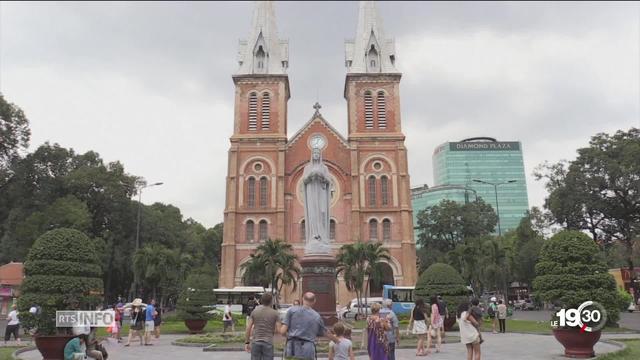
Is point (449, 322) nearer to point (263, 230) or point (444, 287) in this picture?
point (444, 287)

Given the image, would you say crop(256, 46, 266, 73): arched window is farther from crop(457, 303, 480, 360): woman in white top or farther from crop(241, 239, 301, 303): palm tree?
crop(457, 303, 480, 360): woman in white top

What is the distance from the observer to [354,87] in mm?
48062

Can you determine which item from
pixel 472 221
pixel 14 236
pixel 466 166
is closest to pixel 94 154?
pixel 14 236

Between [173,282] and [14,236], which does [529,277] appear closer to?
[173,282]

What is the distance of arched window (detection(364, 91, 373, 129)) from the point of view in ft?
155

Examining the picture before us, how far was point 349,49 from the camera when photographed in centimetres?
5100

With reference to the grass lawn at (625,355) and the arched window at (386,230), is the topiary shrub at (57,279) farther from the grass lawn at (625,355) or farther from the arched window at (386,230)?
the arched window at (386,230)

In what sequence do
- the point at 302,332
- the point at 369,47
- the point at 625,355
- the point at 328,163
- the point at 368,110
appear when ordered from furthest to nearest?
the point at 369,47
the point at 368,110
the point at 328,163
the point at 625,355
the point at 302,332

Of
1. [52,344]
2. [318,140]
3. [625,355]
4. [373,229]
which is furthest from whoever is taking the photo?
[318,140]

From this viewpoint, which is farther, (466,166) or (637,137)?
(466,166)

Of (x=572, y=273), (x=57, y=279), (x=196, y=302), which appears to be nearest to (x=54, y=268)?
(x=57, y=279)

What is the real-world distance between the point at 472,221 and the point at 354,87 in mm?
19416

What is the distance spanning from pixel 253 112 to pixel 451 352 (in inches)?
1435

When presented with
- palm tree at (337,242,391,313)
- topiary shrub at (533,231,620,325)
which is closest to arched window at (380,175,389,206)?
palm tree at (337,242,391,313)
